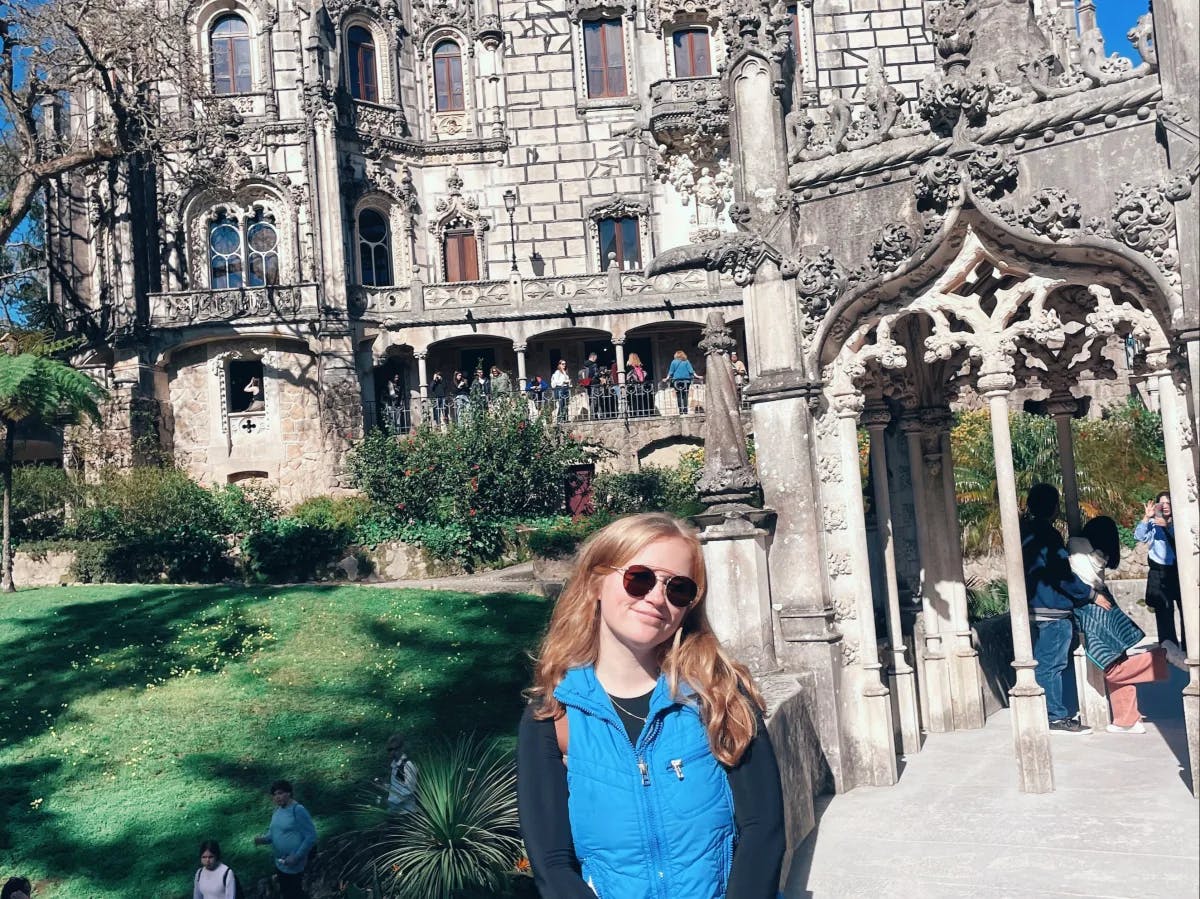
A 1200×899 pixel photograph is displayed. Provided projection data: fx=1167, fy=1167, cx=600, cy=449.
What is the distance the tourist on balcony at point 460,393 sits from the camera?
31058 mm

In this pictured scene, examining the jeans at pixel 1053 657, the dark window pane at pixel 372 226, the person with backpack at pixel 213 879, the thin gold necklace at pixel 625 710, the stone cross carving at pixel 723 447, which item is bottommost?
the person with backpack at pixel 213 879

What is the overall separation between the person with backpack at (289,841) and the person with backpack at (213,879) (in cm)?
52

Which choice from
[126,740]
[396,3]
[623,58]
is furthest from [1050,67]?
[396,3]

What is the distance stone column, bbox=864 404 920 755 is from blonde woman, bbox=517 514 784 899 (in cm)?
680

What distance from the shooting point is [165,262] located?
1372 inches

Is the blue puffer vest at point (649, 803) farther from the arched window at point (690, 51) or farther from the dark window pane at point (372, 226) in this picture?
the arched window at point (690, 51)

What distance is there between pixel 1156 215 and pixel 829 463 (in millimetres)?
2940

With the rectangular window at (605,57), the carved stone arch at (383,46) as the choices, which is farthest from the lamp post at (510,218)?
the carved stone arch at (383,46)

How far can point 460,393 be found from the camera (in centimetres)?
3419

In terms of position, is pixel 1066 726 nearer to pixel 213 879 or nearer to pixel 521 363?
pixel 213 879

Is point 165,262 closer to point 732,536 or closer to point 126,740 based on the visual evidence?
point 126,740

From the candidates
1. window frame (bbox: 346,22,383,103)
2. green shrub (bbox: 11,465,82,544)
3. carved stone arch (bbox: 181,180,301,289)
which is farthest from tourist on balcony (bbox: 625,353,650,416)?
green shrub (bbox: 11,465,82,544)

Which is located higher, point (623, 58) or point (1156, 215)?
point (623, 58)

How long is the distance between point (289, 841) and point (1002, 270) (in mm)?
7017
